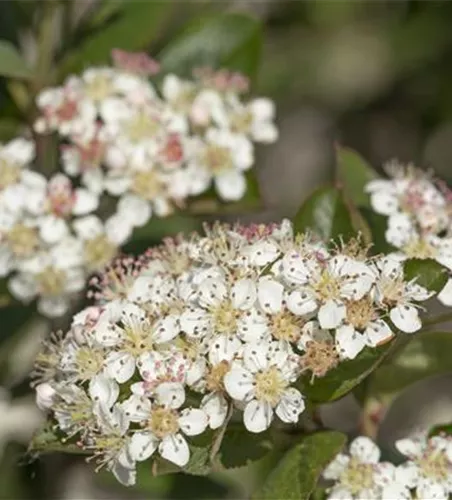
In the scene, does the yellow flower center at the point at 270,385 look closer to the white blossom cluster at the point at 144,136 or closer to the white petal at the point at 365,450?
the white petal at the point at 365,450

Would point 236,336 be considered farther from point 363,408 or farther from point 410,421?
point 410,421

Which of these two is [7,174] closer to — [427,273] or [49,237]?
[49,237]

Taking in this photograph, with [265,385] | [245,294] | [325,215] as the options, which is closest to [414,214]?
[325,215]

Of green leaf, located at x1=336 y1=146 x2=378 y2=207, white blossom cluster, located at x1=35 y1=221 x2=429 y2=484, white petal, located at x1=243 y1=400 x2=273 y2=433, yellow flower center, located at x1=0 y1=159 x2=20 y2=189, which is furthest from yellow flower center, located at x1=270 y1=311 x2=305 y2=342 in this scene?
yellow flower center, located at x1=0 y1=159 x2=20 y2=189

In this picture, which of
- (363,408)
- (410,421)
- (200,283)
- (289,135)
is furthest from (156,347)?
(289,135)

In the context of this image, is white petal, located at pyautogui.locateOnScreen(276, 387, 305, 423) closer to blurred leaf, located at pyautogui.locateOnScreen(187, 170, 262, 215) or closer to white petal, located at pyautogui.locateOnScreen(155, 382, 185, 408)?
white petal, located at pyautogui.locateOnScreen(155, 382, 185, 408)

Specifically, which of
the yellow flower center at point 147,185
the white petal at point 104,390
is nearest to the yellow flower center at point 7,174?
the yellow flower center at point 147,185
